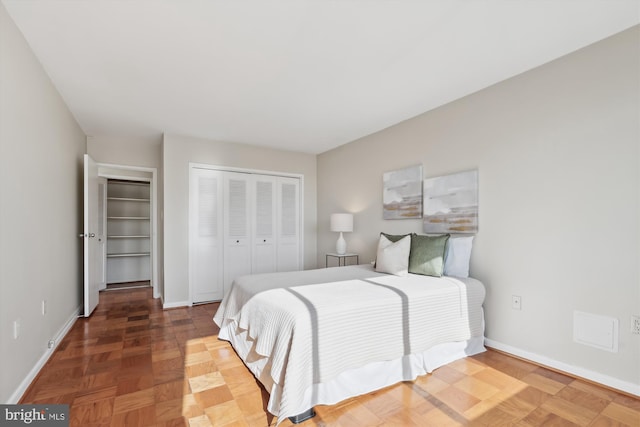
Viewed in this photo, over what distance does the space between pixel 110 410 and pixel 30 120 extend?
2055 mm

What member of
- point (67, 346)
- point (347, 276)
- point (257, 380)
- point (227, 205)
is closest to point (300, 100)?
point (347, 276)

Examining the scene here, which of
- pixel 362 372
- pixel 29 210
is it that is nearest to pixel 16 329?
pixel 29 210

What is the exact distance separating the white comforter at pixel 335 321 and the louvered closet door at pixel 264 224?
1988 mm

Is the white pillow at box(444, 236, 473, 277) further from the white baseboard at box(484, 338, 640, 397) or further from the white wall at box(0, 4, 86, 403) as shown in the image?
the white wall at box(0, 4, 86, 403)

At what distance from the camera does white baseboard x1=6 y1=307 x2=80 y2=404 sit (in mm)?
1892

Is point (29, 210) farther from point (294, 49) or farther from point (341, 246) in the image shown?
point (341, 246)

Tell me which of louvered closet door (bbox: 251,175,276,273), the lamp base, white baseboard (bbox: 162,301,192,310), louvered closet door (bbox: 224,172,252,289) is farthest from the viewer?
louvered closet door (bbox: 251,175,276,273)

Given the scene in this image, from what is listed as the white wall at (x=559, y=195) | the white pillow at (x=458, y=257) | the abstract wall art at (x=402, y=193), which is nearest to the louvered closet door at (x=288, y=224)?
the abstract wall art at (x=402, y=193)

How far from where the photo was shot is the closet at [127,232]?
5863 mm

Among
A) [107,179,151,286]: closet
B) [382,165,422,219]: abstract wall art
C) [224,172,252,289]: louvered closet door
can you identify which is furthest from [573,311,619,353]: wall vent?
[107,179,151,286]: closet

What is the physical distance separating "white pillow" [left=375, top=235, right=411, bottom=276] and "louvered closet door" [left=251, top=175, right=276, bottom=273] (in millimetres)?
2205

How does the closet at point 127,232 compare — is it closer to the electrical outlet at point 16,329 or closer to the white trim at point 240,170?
the white trim at point 240,170

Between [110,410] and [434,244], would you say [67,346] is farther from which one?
[434,244]

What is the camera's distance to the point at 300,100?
10.4ft
